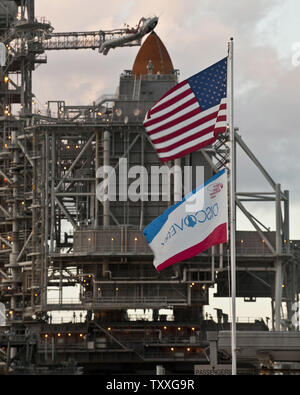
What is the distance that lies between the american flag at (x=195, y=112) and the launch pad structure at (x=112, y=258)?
57.7 m

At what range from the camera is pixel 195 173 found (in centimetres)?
12938

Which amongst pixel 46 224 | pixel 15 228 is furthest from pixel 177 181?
pixel 15 228

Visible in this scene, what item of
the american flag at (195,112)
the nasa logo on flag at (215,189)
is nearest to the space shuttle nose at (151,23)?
the american flag at (195,112)

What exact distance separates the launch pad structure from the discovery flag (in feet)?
189

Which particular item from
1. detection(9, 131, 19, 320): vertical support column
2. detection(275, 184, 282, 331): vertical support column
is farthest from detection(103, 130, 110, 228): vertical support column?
detection(275, 184, 282, 331): vertical support column

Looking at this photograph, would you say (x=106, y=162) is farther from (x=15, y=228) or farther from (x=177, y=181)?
(x=15, y=228)

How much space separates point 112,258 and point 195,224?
66162 millimetres

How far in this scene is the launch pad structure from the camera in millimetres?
124438

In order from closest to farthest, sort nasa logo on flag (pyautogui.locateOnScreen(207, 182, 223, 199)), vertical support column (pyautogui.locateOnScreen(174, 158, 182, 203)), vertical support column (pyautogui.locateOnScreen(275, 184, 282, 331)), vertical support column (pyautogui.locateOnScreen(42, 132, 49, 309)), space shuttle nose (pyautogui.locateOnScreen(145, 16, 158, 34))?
nasa logo on flag (pyautogui.locateOnScreen(207, 182, 223, 199)), vertical support column (pyautogui.locateOnScreen(275, 184, 282, 331)), vertical support column (pyautogui.locateOnScreen(42, 132, 49, 309)), vertical support column (pyautogui.locateOnScreen(174, 158, 182, 203)), space shuttle nose (pyautogui.locateOnScreen(145, 16, 158, 34))

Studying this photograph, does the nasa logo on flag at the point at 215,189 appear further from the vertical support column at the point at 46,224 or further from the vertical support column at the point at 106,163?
the vertical support column at the point at 46,224

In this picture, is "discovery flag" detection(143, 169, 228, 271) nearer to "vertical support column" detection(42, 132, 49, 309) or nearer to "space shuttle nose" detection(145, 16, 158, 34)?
"vertical support column" detection(42, 132, 49, 309)

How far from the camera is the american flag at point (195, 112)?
199 feet

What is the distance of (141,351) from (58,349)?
28.5 ft
